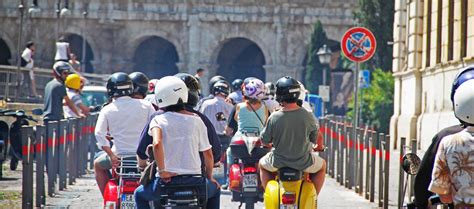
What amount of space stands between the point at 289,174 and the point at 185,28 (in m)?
60.0

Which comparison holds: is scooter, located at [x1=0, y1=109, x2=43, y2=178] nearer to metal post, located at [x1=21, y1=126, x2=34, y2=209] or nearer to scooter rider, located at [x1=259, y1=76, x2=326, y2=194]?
metal post, located at [x1=21, y1=126, x2=34, y2=209]

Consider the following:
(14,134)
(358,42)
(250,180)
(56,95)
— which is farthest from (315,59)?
(250,180)

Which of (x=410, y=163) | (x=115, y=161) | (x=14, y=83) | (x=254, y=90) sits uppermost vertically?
(x=14, y=83)

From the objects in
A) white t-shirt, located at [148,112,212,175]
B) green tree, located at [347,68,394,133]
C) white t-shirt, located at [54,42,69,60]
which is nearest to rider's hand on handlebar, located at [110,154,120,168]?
white t-shirt, located at [148,112,212,175]

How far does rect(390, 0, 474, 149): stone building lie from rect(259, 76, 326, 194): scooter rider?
47.3 ft

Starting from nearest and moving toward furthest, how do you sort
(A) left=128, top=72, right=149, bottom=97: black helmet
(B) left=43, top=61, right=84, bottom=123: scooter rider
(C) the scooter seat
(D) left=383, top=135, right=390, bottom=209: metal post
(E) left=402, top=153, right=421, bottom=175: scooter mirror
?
(E) left=402, top=153, right=421, bottom=175: scooter mirror → (C) the scooter seat → (A) left=128, top=72, right=149, bottom=97: black helmet → (D) left=383, top=135, right=390, bottom=209: metal post → (B) left=43, top=61, right=84, bottom=123: scooter rider

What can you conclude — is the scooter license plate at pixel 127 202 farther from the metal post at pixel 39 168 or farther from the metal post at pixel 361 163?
the metal post at pixel 361 163

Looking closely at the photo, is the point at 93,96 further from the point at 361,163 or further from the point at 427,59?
the point at 361,163

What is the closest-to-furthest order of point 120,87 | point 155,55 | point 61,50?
1. point 120,87
2. point 61,50
3. point 155,55

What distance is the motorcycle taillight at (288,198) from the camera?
12.6m

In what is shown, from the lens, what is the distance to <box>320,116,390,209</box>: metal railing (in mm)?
18109

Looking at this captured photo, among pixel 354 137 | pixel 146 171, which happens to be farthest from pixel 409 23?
pixel 146 171

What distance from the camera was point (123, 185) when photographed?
494 inches

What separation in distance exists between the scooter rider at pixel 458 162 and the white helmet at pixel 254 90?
8442mm
